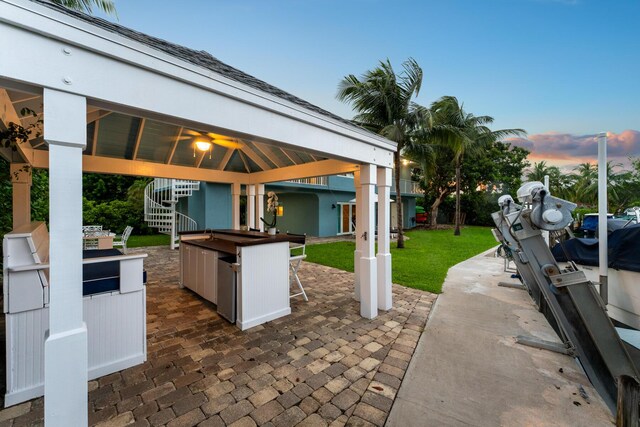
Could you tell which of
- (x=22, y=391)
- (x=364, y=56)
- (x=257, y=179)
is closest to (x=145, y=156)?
(x=257, y=179)

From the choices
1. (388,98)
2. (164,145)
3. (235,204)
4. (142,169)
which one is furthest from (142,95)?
(388,98)

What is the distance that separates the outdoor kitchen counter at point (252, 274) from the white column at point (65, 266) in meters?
2.04

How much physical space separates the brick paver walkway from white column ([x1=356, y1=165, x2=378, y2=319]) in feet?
0.78

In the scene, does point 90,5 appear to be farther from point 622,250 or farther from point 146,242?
point 622,250

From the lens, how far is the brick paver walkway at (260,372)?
2086 mm

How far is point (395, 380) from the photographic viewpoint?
257 centimetres

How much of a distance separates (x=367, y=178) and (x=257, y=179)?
151 inches

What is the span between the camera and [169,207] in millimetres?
11836

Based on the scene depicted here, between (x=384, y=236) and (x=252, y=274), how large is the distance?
89.0 inches

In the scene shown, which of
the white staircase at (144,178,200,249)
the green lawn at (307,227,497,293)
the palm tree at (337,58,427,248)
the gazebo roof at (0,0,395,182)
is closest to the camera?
the gazebo roof at (0,0,395,182)

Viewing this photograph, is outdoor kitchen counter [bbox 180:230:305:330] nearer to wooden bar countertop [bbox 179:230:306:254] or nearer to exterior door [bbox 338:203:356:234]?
wooden bar countertop [bbox 179:230:306:254]

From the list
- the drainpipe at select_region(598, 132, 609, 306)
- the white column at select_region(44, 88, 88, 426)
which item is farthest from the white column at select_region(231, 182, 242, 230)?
the drainpipe at select_region(598, 132, 609, 306)

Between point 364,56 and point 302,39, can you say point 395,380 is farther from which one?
point 364,56

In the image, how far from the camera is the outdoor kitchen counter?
3633mm
